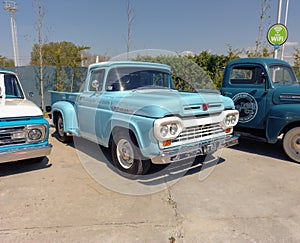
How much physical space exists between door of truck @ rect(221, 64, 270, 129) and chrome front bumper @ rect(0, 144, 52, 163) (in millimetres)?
4477

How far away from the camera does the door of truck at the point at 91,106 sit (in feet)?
14.8

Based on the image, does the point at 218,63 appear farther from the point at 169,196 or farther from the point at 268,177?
the point at 169,196

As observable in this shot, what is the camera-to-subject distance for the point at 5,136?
3736mm

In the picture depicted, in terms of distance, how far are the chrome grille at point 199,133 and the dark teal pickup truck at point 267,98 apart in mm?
1604

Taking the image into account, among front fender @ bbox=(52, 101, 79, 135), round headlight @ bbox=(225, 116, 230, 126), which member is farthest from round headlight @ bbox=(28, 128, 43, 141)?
round headlight @ bbox=(225, 116, 230, 126)

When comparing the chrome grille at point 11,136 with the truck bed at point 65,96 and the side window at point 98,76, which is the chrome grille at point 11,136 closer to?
the side window at point 98,76

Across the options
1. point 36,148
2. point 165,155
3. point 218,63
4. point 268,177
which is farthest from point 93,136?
point 218,63

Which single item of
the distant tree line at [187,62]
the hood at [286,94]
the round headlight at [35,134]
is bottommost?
the round headlight at [35,134]

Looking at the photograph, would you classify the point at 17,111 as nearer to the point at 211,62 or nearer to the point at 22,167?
the point at 22,167

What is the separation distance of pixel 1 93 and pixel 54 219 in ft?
11.0

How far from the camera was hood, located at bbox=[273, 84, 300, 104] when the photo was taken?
4785 mm

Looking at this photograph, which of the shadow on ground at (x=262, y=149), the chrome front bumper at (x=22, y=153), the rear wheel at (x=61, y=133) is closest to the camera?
the chrome front bumper at (x=22, y=153)

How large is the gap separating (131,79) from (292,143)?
12.0ft

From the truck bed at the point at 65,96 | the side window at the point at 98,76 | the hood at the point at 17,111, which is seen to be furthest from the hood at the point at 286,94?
the hood at the point at 17,111
